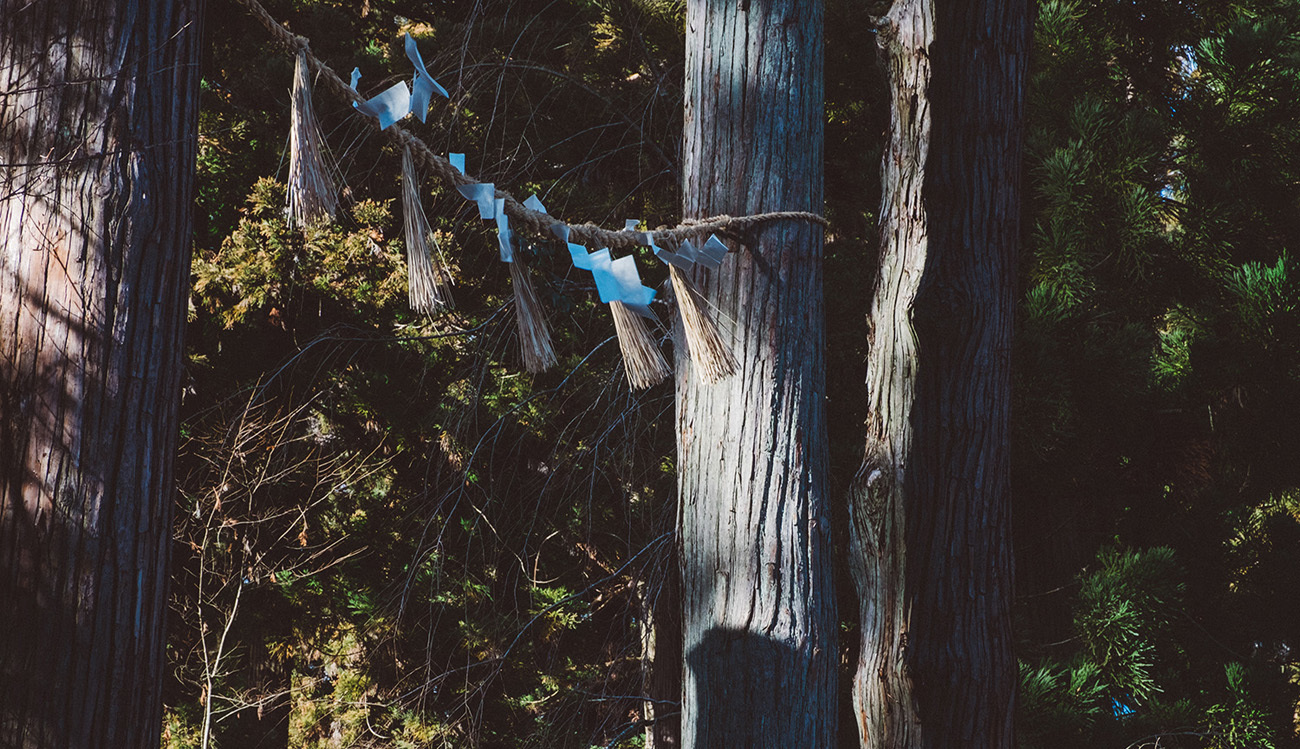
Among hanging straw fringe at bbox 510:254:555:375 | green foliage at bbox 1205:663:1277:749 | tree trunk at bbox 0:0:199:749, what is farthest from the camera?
green foliage at bbox 1205:663:1277:749

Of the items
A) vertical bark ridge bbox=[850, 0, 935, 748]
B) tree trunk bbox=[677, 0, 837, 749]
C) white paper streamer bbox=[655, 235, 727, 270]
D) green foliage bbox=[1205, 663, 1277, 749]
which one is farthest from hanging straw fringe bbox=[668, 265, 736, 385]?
green foliage bbox=[1205, 663, 1277, 749]

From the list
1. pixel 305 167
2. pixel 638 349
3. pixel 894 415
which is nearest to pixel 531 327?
pixel 638 349

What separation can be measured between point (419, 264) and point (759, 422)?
1032mm

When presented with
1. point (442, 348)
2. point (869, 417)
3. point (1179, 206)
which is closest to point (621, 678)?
point (442, 348)

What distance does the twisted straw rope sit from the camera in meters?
1.75

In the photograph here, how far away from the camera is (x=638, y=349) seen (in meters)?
2.08

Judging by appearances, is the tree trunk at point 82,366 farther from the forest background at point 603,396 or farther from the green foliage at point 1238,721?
the green foliage at point 1238,721

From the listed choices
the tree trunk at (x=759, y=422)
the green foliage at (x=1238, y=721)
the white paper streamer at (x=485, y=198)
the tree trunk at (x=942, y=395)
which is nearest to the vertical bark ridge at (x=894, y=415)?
the tree trunk at (x=942, y=395)

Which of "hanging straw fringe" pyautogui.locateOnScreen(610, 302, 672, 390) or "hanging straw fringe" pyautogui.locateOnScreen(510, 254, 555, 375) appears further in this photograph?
"hanging straw fringe" pyautogui.locateOnScreen(610, 302, 672, 390)

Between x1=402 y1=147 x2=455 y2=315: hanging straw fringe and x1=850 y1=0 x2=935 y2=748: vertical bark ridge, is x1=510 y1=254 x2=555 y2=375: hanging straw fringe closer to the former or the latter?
x1=402 y1=147 x2=455 y2=315: hanging straw fringe

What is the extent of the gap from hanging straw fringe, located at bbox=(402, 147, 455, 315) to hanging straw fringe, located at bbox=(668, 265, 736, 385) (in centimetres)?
60

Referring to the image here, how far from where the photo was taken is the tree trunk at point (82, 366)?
1650 mm

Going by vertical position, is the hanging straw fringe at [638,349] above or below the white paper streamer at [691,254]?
below

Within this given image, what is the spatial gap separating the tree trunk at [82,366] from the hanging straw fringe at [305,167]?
30cm
